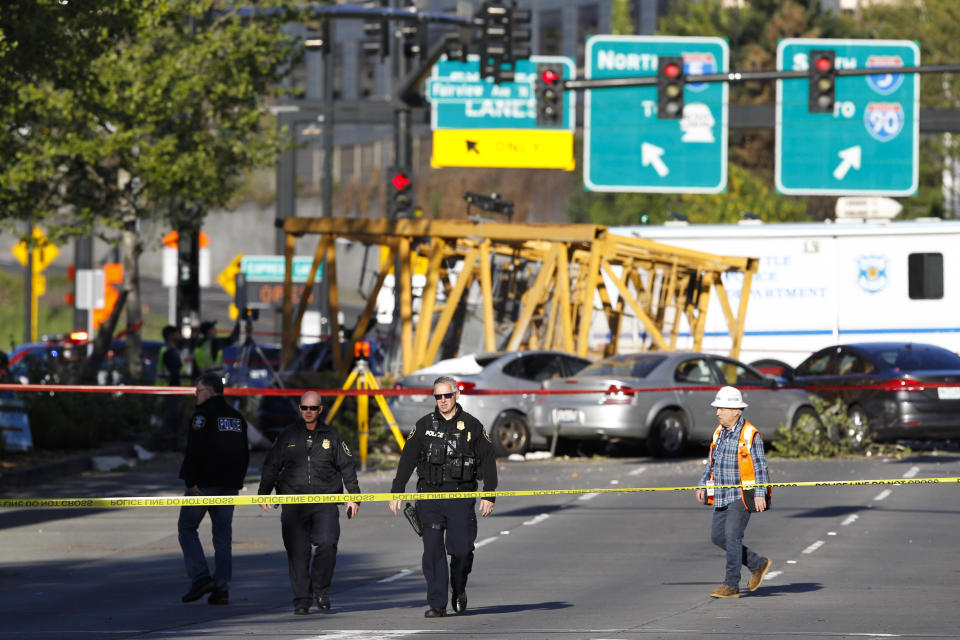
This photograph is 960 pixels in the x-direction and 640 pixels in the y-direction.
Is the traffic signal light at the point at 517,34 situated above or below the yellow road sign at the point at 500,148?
above

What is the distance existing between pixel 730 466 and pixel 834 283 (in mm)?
19884

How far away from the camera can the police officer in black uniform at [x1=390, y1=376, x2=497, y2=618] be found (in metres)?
11.6

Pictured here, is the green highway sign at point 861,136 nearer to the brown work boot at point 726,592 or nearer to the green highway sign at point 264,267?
the green highway sign at point 264,267

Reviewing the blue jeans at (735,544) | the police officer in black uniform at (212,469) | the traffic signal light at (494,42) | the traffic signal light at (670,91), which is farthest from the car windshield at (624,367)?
the police officer in black uniform at (212,469)

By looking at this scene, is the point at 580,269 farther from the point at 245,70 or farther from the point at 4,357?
the point at 4,357

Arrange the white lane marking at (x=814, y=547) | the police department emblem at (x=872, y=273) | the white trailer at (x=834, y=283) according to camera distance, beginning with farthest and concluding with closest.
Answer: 1. the police department emblem at (x=872, y=273)
2. the white trailer at (x=834, y=283)
3. the white lane marking at (x=814, y=547)

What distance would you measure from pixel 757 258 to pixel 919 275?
277cm

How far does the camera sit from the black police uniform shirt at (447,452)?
38.3 ft

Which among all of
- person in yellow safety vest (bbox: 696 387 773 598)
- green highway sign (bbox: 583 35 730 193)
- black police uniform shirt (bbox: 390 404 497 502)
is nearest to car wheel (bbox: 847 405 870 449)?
person in yellow safety vest (bbox: 696 387 773 598)

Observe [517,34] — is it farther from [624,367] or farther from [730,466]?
[730,466]

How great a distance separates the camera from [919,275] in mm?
31000

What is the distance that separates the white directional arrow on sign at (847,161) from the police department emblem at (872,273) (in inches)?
215

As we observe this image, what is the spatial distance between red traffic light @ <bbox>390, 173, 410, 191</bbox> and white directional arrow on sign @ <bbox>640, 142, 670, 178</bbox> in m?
9.99

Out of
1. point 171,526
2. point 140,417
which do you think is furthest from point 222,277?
point 171,526
